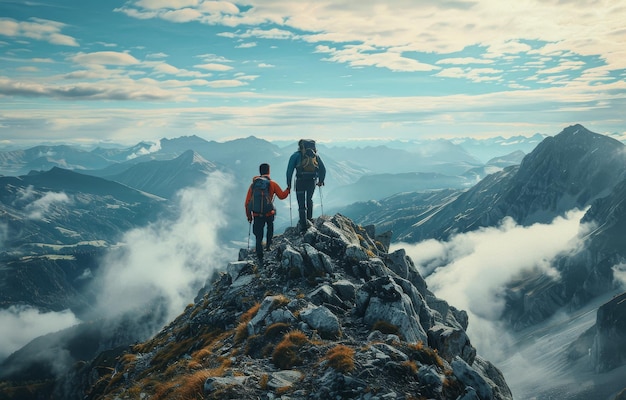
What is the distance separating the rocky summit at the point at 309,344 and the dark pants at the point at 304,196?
1.34 meters

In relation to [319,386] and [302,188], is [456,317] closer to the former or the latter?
[302,188]

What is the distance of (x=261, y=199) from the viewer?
2883cm

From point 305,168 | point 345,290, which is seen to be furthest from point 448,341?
point 305,168

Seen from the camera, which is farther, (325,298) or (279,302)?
(325,298)

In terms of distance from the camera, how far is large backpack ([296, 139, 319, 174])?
31938mm

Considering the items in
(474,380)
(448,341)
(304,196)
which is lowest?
(448,341)

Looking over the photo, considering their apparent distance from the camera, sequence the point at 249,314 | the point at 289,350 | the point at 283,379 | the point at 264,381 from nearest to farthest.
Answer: the point at 264,381
the point at 283,379
the point at 289,350
the point at 249,314

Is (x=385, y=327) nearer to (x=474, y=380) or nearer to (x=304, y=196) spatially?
(x=474, y=380)

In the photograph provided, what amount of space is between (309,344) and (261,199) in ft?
44.9

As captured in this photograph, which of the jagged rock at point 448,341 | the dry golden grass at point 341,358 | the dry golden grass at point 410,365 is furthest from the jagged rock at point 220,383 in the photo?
the jagged rock at point 448,341

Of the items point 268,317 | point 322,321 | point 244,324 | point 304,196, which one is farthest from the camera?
point 304,196

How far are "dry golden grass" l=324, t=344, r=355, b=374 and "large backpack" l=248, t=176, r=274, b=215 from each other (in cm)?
1450

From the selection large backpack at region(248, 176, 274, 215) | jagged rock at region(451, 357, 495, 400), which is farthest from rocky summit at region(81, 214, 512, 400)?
large backpack at region(248, 176, 274, 215)

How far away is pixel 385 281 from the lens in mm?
22141
